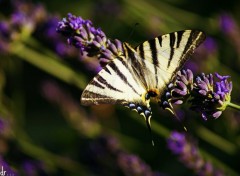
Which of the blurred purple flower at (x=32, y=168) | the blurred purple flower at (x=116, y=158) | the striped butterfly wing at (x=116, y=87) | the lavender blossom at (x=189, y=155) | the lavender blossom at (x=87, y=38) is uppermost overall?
the lavender blossom at (x=87, y=38)

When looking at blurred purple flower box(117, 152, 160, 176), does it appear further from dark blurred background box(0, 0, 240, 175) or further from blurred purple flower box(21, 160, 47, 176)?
blurred purple flower box(21, 160, 47, 176)

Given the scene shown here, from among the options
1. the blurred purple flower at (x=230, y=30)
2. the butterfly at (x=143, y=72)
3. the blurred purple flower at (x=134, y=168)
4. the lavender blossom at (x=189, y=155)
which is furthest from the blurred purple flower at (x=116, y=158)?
the blurred purple flower at (x=230, y=30)

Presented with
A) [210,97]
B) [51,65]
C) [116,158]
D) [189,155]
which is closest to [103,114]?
[51,65]

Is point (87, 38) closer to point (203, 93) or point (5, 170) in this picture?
point (203, 93)

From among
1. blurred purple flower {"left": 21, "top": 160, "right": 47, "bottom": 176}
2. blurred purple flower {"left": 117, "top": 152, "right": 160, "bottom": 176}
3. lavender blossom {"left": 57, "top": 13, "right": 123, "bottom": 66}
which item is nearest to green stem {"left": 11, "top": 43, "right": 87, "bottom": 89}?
blurred purple flower {"left": 21, "top": 160, "right": 47, "bottom": 176}

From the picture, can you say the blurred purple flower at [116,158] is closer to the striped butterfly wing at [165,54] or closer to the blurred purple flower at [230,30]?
the striped butterfly wing at [165,54]

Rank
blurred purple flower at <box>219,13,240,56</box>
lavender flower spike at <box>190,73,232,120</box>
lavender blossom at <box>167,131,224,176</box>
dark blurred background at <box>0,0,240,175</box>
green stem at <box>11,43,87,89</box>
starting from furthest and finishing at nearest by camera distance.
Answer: blurred purple flower at <box>219,13,240,56</box> → green stem at <box>11,43,87,89</box> → dark blurred background at <box>0,0,240,175</box> → lavender blossom at <box>167,131,224,176</box> → lavender flower spike at <box>190,73,232,120</box>

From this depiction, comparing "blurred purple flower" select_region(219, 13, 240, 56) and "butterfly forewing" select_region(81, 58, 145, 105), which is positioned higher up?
"blurred purple flower" select_region(219, 13, 240, 56)

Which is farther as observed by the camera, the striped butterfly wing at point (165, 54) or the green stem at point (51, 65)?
the green stem at point (51, 65)
